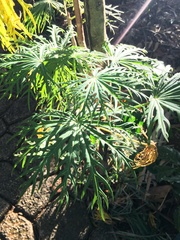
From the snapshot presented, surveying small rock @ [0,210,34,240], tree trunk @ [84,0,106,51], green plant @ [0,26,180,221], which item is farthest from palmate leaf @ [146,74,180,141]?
small rock @ [0,210,34,240]

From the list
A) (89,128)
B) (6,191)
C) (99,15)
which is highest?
(99,15)

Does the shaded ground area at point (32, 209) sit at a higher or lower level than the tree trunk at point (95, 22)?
lower

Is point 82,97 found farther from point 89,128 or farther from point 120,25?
point 120,25

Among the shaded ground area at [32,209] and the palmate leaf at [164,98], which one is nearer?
the palmate leaf at [164,98]

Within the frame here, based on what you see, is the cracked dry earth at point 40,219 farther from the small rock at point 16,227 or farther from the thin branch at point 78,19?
the thin branch at point 78,19

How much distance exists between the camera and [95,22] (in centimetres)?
149

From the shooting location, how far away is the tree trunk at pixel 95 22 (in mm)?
1439

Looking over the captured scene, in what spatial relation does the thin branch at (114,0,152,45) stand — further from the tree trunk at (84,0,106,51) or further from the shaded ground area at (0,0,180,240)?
the tree trunk at (84,0,106,51)

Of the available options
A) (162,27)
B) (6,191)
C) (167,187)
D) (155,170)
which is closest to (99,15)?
(155,170)

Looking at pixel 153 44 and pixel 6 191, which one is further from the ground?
pixel 153 44

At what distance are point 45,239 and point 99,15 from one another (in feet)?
3.09

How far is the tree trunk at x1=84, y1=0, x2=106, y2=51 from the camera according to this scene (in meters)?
1.44

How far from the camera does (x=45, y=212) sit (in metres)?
1.63

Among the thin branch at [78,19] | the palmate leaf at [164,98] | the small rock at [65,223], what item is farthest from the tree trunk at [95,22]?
the small rock at [65,223]
